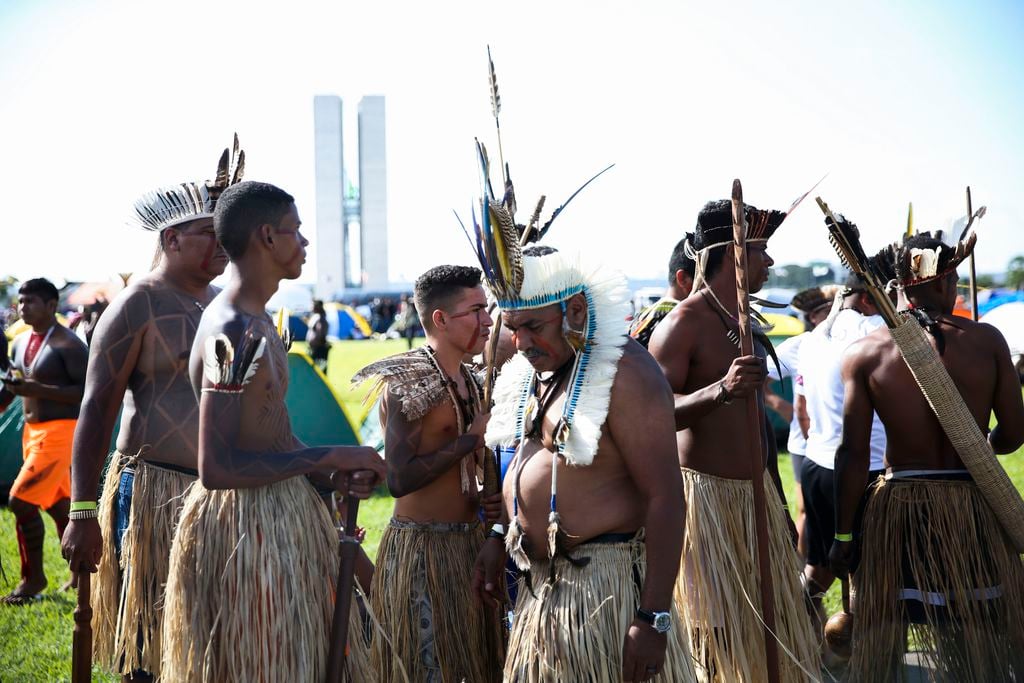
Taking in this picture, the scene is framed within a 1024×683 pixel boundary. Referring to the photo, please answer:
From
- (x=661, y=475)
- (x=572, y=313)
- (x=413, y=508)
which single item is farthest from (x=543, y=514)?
(x=413, y=508)

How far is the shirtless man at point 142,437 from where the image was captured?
3.73 m

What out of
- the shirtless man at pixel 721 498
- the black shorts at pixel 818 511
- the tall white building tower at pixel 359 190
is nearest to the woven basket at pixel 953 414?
the shirtless man at pixel 721 498

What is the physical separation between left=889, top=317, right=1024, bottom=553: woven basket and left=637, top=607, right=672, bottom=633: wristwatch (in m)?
1.79

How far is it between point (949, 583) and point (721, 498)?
40.3 inches

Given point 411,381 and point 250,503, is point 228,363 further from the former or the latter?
point 411,381

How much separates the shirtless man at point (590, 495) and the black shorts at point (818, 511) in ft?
11.1

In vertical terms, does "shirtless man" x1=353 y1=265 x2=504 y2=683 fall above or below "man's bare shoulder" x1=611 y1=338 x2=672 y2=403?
below

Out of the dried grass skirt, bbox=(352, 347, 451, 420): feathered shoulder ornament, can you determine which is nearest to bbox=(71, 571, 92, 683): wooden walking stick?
the dried grass skirt

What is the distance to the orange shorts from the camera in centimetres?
667

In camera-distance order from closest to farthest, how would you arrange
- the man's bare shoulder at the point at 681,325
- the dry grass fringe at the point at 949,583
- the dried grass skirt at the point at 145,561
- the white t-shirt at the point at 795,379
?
the dried grass skirt at the point at 145,561 → the dry grass fringe at the point at 949,583 → the man's bare shoulder at the point at 681,325 → the white t-shirt at the point at 795,379

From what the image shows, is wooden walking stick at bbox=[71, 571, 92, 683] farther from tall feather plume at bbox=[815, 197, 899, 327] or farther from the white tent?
the white tent

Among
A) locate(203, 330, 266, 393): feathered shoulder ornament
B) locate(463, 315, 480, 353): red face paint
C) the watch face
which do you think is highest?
locate(463, 315, 480, 353): red face paint

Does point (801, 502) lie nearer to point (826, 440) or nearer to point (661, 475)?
point (826, 440)

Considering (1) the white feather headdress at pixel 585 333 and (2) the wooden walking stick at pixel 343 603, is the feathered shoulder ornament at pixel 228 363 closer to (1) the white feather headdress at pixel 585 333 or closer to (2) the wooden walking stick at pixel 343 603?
(2) the wooden walking stick at pixel 343 603
